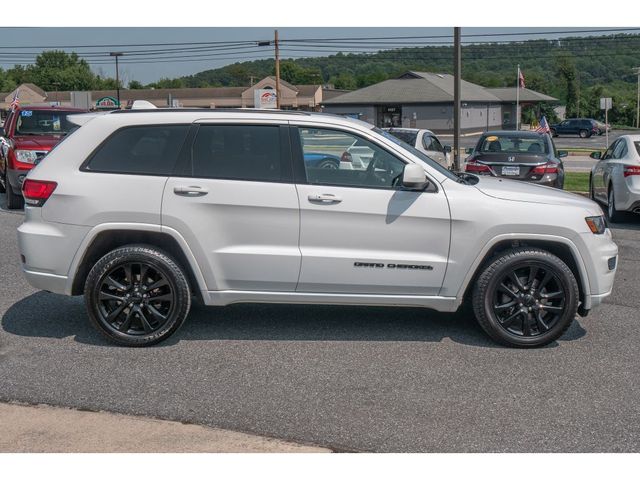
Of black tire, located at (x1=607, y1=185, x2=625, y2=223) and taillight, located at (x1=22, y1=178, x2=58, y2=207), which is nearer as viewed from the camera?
taillight, located at (x1=22, y1=178, x2=58, y2=207)

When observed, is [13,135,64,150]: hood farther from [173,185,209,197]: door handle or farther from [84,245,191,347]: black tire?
[173,185,209,197]: door handle

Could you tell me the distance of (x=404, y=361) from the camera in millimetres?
5961

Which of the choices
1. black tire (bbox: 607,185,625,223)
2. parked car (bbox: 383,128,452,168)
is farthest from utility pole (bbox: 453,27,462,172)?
black tire (bbox: 607,185,625,223)

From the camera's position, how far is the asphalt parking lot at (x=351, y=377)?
4.67 m

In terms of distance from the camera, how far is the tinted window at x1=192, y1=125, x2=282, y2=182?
6.26 meters

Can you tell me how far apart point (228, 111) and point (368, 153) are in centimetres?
121

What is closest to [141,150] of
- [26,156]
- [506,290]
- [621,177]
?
[506,290]

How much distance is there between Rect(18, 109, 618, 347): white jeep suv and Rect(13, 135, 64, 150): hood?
882cm

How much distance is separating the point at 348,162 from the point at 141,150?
167 cm

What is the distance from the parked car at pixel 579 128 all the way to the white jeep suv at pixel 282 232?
6473 cm

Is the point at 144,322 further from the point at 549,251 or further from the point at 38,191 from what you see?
the point at 549,251

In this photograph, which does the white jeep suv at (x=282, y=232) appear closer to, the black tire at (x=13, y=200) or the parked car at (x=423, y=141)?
the black tire at (x=13, y=200)

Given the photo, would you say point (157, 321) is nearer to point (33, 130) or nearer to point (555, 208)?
point (555, 208)

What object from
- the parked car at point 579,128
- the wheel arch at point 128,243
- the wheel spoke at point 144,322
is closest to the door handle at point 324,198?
the wheel arch at point 128,243
